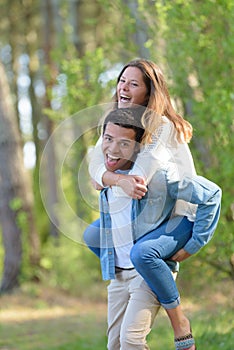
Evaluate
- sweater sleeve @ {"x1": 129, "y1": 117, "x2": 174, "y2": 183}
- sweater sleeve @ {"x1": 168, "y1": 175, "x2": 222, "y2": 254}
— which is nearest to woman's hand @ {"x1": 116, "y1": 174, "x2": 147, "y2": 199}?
sweater sleeve @ {"x1": 129, "y1": 117, "x2": 174, "y2": 183}

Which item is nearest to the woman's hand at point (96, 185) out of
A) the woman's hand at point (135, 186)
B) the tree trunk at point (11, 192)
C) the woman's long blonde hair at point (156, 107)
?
the woman's hand at point (135, 186)

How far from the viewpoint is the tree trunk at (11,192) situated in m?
12.5

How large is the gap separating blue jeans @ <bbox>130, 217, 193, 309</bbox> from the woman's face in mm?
704

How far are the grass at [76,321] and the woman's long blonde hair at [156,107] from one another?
267cm

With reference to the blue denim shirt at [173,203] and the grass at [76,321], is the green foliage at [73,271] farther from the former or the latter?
the blue denim shirt at [173,203]

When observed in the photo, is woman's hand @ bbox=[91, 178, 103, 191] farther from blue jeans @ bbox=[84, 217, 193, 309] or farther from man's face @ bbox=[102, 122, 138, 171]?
blue jeans @ bbox=[84, 217, 193, 309]

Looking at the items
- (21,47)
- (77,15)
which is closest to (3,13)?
(21,47)

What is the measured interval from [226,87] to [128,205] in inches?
114

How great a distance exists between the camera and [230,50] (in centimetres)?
635

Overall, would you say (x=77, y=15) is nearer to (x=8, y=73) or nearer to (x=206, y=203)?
(x=8, y=73)

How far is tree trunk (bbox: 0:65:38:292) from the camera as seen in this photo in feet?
40.9

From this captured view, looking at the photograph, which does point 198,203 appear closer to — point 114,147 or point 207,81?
point 114,147

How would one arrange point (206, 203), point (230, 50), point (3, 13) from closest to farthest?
1. point (206, 203)
2. point (230, 50)
3. point (3, 13)

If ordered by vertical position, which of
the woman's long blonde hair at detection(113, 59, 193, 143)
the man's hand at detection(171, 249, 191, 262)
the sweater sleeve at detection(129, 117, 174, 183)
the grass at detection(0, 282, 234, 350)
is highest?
the woman's long blonde hair at detection(113, 59, 193, 143)
